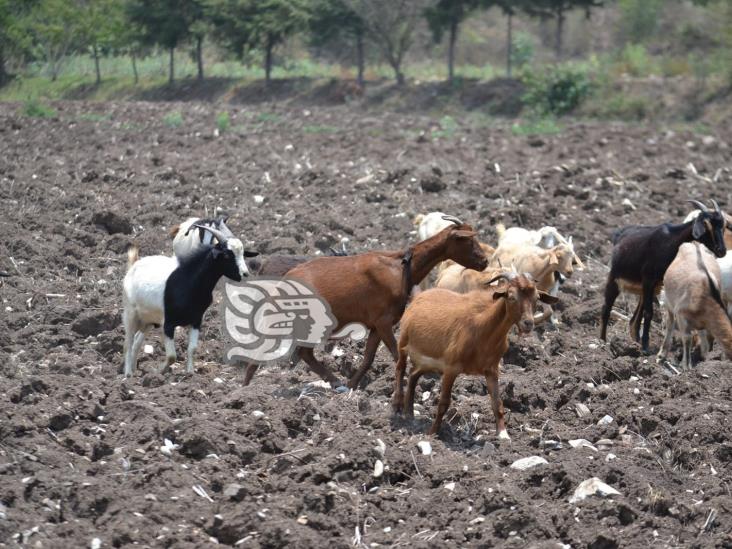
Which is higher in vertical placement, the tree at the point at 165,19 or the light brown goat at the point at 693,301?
the light brown goat at the point at 693,301

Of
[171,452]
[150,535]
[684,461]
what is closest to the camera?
[150,535]

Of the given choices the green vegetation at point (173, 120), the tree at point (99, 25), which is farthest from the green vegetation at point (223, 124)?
the tree at point (99, 25)

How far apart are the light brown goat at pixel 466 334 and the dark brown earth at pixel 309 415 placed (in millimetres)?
405

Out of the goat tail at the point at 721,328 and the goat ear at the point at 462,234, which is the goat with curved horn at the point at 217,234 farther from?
the goat tail at the point at 721,328

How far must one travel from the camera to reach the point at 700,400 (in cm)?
1055

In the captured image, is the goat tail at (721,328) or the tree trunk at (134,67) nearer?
the goat tail at (721,328)

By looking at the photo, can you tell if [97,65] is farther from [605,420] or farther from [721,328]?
[605,420]

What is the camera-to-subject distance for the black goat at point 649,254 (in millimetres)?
13055

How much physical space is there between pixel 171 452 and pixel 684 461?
4.02 m

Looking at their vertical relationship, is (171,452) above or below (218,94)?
above

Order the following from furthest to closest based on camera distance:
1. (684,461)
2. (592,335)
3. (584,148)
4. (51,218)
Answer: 1. (584,148)
2. (51,218)
3. (592,335)
4. (684,461)

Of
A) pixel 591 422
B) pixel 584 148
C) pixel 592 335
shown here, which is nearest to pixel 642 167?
pixel 584 148

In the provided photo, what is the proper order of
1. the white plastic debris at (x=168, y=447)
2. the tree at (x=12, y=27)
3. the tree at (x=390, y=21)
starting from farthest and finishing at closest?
the tree at (x=390, y=21) < the tree at (x=12, y=27) < the white plastic debris at (x=168, y=447)

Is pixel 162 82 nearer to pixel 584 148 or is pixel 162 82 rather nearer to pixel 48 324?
pixel 584 148
